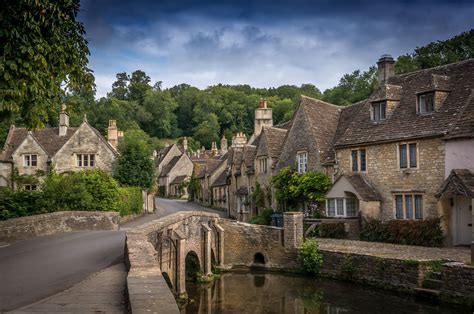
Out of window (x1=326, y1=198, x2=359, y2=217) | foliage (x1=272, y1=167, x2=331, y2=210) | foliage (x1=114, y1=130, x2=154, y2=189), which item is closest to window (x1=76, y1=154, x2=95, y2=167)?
foliage (x1=114, y1=130, x2=154, y2=189)

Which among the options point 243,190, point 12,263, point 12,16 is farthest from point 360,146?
point 12,16

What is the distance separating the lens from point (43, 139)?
45938 millimetres

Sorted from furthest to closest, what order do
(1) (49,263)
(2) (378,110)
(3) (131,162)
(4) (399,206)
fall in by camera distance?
(3) (131,162) → (2) (378,110) → (4) (399,206) → (1) (49,263)

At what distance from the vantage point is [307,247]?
85.3ft

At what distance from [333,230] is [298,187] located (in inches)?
172

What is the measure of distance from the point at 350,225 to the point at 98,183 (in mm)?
17031

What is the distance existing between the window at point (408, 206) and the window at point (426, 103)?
15.1 ft

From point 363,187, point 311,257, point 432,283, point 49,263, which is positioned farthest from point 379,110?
point 49,263

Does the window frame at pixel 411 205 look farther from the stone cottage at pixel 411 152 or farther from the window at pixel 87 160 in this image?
the window at pixel 87 160

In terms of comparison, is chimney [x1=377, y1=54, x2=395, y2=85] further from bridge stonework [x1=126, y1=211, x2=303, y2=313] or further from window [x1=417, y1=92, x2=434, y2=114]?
bridge stonework [x1=126, y1=211, x2=303, y2=313]

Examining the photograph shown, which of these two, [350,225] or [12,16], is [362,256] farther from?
[12,16]

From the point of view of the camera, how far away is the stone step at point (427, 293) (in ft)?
62.3

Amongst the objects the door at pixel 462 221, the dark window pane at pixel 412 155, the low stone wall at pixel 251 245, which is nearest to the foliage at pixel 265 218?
the low stone wall at pixel 251 245

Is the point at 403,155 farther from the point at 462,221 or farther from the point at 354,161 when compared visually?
the point at 462,221
